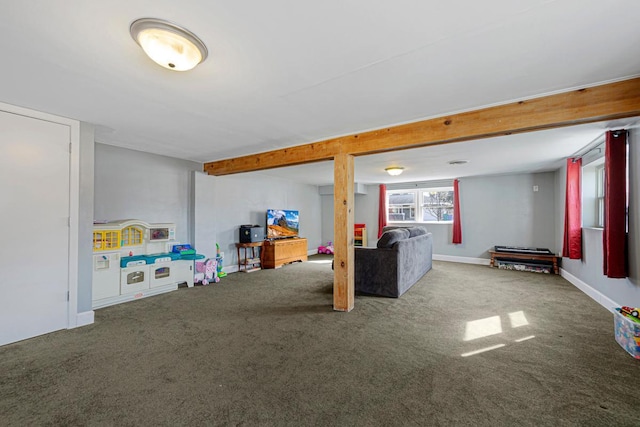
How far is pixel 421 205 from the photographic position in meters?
7.99

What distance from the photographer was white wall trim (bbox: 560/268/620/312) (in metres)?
3.45

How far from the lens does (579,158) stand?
4656 millimetres

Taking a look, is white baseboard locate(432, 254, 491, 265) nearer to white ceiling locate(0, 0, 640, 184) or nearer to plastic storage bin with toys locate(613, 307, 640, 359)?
white ceiling locate(0, 0, 640, 184)

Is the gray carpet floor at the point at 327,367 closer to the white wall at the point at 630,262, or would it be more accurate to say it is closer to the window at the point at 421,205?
the white wall at the point at 630,262

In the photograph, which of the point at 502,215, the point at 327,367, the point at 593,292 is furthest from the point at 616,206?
the point at 502,215

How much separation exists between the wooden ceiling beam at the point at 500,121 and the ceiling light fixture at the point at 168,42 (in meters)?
2.09

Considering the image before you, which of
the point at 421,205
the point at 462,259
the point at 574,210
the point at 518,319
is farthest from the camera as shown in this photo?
the point at 421,205

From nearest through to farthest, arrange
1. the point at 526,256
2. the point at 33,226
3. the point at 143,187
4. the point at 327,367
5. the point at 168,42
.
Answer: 1. the point at 168,42
2. the point at 327,367
3. the point at 33,226
4. the point at 143,187
5. the point at 526,256

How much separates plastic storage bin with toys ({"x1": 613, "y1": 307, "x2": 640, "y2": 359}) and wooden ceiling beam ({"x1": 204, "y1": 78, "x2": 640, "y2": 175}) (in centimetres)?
172

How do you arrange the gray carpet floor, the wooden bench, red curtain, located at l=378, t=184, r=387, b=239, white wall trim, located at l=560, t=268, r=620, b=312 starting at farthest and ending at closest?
red curtain, located at l=378, t=184, r=387, b=239 → the wooden bench → white wall trim, located at l=560, t=268, r=620, b=312 → the gray carpet floor

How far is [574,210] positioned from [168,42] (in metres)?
6.09

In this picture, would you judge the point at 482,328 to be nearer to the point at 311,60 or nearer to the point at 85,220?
the point at 311,60

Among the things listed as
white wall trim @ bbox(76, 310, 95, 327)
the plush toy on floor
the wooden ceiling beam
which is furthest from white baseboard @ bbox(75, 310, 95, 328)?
the wooden ceiling beam

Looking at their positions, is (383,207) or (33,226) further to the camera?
(383,207)
